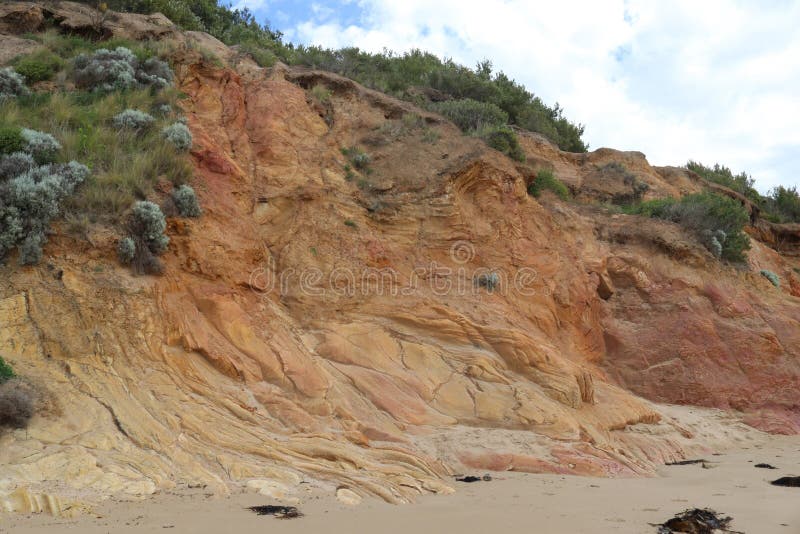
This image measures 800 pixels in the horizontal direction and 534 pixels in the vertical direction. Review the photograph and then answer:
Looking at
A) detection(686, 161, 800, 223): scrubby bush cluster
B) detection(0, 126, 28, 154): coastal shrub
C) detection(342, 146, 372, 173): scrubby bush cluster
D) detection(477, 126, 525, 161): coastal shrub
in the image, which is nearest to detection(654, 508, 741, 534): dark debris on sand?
detection(0, 126, 28, 154): coastal shrub

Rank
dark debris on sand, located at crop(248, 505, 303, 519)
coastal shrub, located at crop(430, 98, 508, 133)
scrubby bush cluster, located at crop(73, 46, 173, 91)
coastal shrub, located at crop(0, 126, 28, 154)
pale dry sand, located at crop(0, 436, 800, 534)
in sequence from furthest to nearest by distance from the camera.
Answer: coastal shrub, located at crop(430, 98, 508, 133)
scrubby bush cluster, located at crop(73, 46, 173, 91)
coastal shrub, located at crop(0, 126, 28, 154)
dark debris on sand, located at crop(248, 505, 303, 519)
pale dry sand, located at crop(0, 436, 800, 534)

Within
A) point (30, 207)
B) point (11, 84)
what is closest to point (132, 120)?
point (11, 84)

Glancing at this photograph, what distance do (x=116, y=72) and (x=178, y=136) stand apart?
283 cm

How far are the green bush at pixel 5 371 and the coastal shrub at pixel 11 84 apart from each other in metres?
6.99

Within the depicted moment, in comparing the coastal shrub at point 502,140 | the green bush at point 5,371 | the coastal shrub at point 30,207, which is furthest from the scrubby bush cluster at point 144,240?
the coastal shrub at point 502,140

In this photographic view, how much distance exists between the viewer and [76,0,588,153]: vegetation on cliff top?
2003 centimetres

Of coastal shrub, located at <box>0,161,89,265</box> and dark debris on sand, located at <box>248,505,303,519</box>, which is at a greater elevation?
coastal shrub, located at <box>0,161,89,265</box>

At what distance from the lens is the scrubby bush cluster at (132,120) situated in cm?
1185

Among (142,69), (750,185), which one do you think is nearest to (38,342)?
(142,69)

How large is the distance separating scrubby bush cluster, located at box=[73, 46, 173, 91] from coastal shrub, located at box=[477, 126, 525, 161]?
805 cm

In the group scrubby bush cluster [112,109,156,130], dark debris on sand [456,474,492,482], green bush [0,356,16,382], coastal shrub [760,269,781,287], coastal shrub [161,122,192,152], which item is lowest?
dark debris on sand [456,474,492,482]

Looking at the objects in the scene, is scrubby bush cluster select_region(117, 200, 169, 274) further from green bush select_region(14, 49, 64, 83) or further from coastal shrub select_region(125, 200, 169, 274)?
green bush select_region(14, 49, 64, 83)

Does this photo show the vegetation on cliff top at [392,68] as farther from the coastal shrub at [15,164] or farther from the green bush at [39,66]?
the coastal shrub at [15,164]

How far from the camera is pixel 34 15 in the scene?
15719 mm
